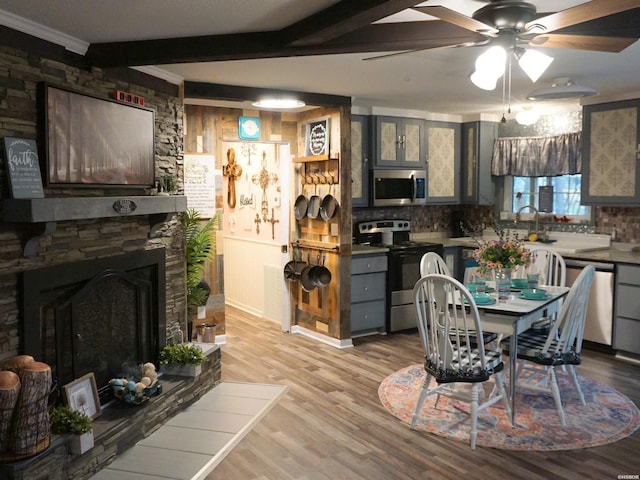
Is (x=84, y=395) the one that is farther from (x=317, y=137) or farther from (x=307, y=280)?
(x=317, y=137)

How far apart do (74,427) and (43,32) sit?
6.45ft

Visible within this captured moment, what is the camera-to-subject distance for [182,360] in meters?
3.80

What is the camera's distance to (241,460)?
316 centimetres

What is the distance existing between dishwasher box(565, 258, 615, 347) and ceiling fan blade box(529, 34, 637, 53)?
261cm

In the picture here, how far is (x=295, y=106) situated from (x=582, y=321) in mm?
2974

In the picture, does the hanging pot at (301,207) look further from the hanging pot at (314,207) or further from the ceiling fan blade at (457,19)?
the ceiling fan blade at (457,19)

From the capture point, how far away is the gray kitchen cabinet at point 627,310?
4785 mm

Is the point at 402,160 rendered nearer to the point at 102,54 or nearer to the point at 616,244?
the point at 616,244

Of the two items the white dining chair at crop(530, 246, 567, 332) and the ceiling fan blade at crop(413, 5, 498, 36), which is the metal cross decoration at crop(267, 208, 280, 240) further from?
the ceiling fan blade at crop(413, 5, 498, 36)

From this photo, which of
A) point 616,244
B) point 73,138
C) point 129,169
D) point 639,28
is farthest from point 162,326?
point 616,244

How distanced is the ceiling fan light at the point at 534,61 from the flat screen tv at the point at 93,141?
7.54ft

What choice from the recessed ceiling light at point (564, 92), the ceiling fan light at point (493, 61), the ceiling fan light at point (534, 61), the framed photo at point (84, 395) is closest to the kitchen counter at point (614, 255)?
the recessed ceiling light at point (564, 92)

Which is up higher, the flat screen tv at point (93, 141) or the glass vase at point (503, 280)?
the flat screen tv at point (93, 141)

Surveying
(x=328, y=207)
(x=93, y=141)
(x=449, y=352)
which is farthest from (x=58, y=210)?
(x=328, y=207)
